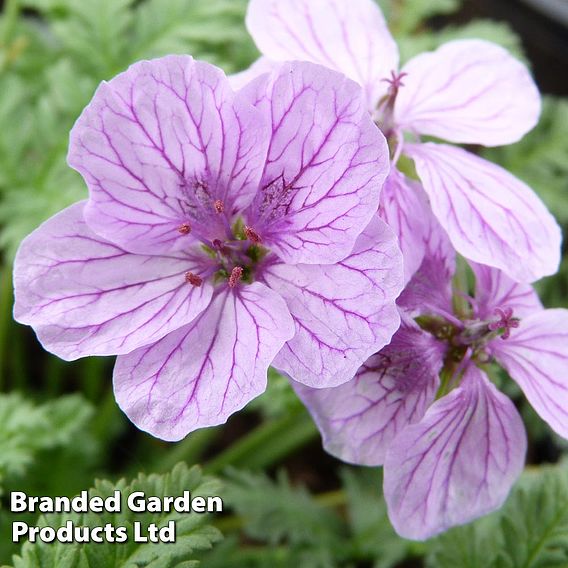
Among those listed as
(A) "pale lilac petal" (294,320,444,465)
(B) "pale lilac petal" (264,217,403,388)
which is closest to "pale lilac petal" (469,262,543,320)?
(A) "pale lilac petal" (294,320,444,465)

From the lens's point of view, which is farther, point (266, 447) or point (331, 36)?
point (266, 447)

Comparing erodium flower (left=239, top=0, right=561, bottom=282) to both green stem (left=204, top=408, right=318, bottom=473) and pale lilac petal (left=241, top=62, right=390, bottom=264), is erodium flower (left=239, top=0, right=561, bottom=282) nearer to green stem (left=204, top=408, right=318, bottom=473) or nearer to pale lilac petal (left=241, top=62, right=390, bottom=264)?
pale lilac petal (left=241, top=62, right=390, bottom=264)

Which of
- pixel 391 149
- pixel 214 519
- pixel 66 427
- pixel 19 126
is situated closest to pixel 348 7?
pixel 391 149

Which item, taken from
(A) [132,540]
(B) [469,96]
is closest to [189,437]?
(A) [132,540]

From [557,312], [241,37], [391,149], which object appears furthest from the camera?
[241,37]

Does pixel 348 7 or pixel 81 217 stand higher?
pixel 348 7

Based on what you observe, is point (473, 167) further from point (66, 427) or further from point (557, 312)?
point (66, 427)

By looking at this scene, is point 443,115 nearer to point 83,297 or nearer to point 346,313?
point 346,313
